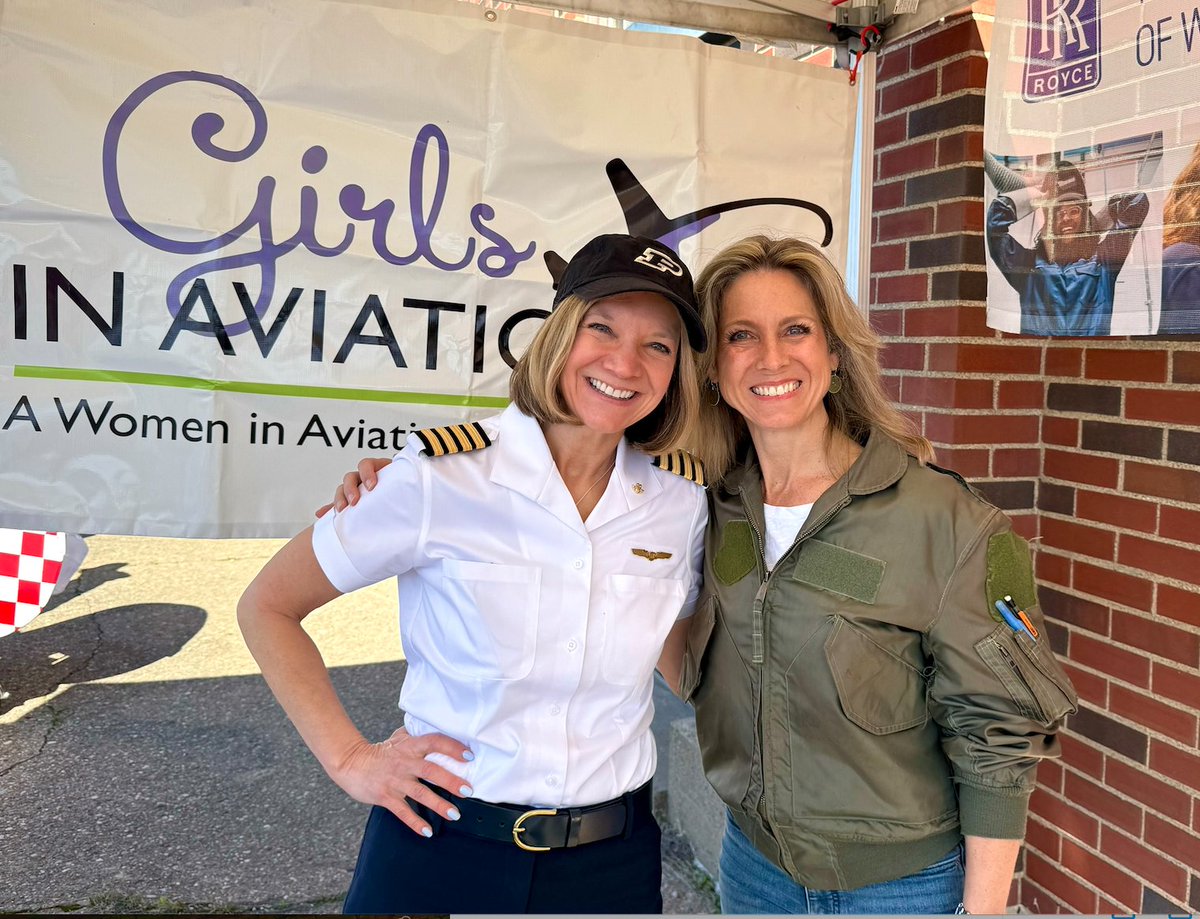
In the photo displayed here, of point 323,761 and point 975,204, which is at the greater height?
point 975,204

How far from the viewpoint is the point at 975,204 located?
3104mm

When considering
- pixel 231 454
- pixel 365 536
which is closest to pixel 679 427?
pixel 365 536

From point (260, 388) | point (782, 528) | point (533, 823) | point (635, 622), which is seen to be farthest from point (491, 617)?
point (260, 388)

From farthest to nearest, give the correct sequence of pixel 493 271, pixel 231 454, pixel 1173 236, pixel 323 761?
pixel 493 271
pixel 231 454
pixel 1173 236
pixel 323 761

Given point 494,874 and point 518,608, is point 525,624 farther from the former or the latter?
point 494,874

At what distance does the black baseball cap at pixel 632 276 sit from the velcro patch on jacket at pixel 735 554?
381mm

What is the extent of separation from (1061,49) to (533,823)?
2156 mm

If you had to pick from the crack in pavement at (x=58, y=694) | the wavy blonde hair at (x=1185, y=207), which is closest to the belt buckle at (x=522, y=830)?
the wavy blonde hair at (x=1185, y=207)

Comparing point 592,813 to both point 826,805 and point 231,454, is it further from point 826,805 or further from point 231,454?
point 231,454

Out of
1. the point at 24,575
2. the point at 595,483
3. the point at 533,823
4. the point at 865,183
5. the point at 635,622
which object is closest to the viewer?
the point at 533,823

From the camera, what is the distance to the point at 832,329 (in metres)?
2.05

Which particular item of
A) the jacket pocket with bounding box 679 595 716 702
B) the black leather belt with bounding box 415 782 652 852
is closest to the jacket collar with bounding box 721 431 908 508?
the jacket pocket with bounding box 679 595 716 702

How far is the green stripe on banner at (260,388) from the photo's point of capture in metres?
2.59

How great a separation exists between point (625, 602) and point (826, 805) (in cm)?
54
